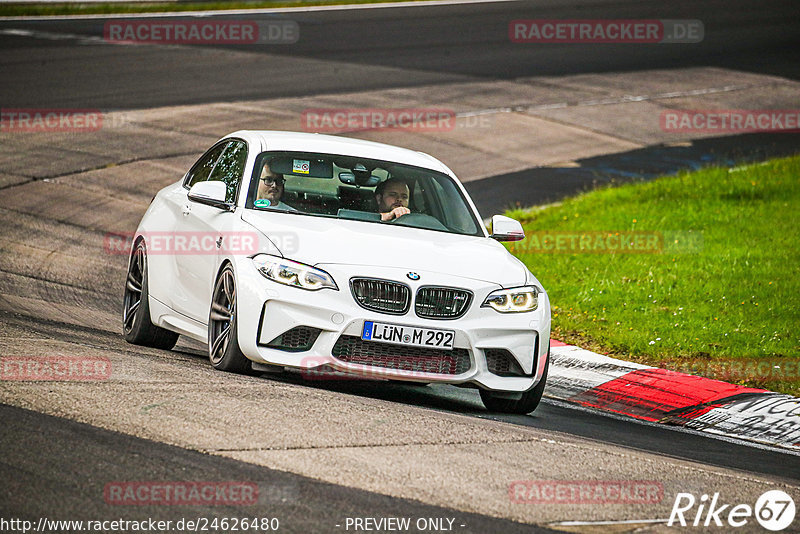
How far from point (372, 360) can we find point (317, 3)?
29.6 meters

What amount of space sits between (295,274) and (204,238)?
4.03 feet

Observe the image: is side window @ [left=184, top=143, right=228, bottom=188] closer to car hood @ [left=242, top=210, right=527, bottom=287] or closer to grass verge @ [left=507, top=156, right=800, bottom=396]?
car hood @ [left=242, top=210, right=527, bottom=287]

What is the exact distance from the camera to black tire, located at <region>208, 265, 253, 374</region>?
765 centimetres

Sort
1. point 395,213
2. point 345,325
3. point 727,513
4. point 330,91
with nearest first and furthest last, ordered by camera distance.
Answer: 1. point 727,513
2. point 345,325
3. point 395,213
4. point 330,91

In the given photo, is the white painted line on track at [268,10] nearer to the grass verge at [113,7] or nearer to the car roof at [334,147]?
the grass verge at [113,7]

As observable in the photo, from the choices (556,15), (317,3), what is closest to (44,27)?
(317,3)

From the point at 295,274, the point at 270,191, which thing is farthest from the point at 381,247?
the point at 270,191

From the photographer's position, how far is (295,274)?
7465 millimetres

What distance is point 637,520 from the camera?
18.0 ft

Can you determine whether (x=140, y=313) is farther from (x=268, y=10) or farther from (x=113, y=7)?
(x=268, y=10)

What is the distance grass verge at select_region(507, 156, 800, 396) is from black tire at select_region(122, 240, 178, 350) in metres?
3.74

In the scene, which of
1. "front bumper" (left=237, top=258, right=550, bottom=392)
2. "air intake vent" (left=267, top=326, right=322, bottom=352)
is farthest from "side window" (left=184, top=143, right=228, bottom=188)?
"air intake vent" (left=267, top=326, right=322, bottom=352)

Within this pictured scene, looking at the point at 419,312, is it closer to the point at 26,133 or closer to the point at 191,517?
the point at 191,517

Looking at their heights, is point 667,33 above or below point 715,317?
above
